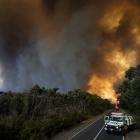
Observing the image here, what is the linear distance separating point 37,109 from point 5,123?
25.8m

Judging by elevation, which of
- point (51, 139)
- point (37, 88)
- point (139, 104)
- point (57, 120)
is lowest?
point (51, 139)

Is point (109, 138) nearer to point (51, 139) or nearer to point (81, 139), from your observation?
point (81, 139)

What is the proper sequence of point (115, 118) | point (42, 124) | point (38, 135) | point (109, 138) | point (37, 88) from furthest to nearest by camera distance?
point (37, 88), point (115, 118), point (42, 124), point (109, 138), point (38, 135)

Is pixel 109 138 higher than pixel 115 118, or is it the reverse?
pixel 115 118

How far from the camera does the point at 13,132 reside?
3069 cm

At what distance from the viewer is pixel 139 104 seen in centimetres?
4653

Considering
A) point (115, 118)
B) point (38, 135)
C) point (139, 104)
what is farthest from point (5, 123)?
point (139, 104)

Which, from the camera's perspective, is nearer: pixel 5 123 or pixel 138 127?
pixel 5 123

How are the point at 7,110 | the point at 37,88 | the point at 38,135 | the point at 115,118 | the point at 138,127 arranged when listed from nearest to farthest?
the point at 38,135, the point at 115,118, the point at 138,127, the point at 7,110, the point at 37,88

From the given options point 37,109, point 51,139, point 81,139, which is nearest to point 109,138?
point 81,139

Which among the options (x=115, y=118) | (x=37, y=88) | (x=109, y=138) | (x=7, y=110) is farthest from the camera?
(x=37, y=88)

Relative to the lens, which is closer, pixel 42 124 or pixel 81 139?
pixel 81 139

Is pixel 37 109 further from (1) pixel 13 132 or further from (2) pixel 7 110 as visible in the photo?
(1) pixel 13 132

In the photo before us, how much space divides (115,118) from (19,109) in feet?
75.3
